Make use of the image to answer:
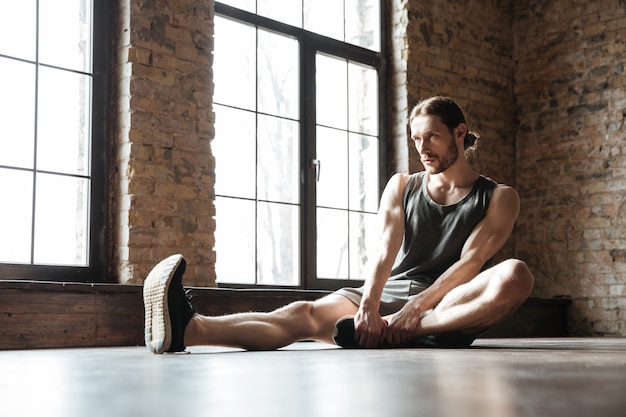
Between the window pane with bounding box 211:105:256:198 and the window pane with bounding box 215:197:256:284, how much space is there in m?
0.08

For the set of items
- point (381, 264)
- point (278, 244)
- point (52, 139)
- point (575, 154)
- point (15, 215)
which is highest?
point (575, 154)

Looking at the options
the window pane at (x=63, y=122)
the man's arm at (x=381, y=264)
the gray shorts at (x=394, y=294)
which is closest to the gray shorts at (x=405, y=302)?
the gray shorts at (x=394, y=294)

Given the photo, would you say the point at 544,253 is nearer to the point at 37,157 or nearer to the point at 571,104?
the point at 571,104

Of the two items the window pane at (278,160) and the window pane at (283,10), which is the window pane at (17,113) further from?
the window pane at (283,10)

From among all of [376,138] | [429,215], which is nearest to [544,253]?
[376,138]

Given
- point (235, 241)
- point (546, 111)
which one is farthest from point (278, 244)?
point (546, 111)

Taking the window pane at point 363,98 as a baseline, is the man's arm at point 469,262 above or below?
below

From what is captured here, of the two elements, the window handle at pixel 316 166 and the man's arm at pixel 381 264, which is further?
the window handle at pixel 316 166

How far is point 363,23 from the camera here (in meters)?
6.55

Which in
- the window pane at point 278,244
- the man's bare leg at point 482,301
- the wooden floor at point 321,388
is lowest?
the wooden floor at point 321,388

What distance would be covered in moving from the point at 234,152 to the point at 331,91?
1.08 m

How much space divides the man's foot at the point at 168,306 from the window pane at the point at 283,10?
335cm

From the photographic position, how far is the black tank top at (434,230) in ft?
11.0

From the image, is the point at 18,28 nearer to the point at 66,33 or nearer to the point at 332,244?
the point at 66,33
